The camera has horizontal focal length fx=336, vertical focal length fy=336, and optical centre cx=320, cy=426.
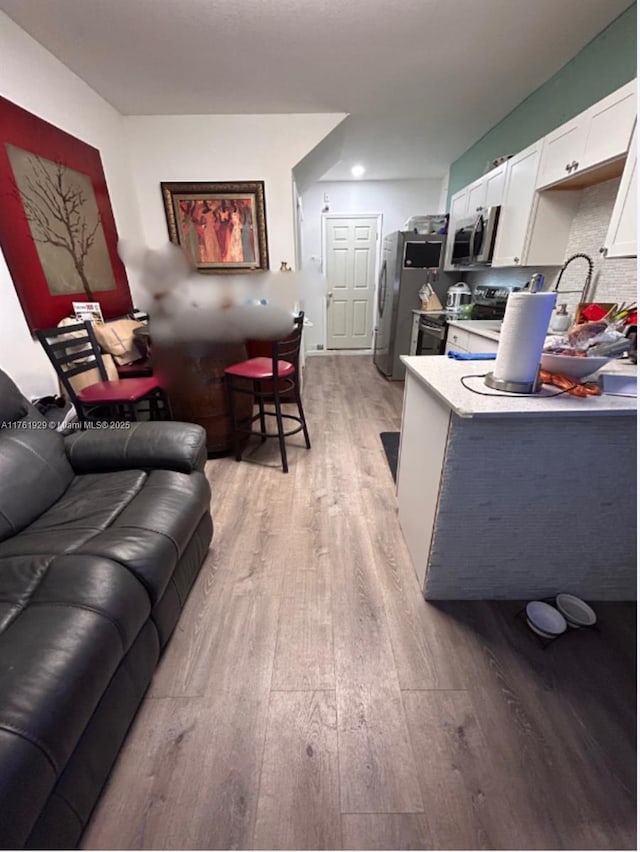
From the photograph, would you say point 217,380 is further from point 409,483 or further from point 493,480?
point 493,480

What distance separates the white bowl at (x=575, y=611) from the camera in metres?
1.18

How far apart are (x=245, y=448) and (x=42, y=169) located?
198cm

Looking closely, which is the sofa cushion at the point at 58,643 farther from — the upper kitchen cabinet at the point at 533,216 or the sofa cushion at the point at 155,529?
the upper kitchen cabinet at the point at 533,216

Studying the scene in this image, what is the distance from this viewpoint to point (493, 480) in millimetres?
1115

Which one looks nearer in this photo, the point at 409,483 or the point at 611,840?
the point at 611,840

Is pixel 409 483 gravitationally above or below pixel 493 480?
below

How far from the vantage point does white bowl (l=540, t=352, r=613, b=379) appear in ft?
3.56

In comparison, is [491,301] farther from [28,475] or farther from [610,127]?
[28,475]

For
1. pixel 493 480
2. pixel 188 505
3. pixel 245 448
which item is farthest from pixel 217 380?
pixel 493 480

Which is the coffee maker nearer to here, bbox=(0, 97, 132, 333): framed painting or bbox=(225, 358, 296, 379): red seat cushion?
bbox=(225, 358, 296, 379): red seat cushion

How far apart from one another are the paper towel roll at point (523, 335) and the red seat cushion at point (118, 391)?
186cm

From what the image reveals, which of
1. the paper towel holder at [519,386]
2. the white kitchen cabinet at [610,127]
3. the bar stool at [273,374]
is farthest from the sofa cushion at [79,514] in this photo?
the white kitchen cabinet at [610,127]

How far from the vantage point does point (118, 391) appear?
6.45 feet

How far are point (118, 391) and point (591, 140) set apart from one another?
9.51 feet
